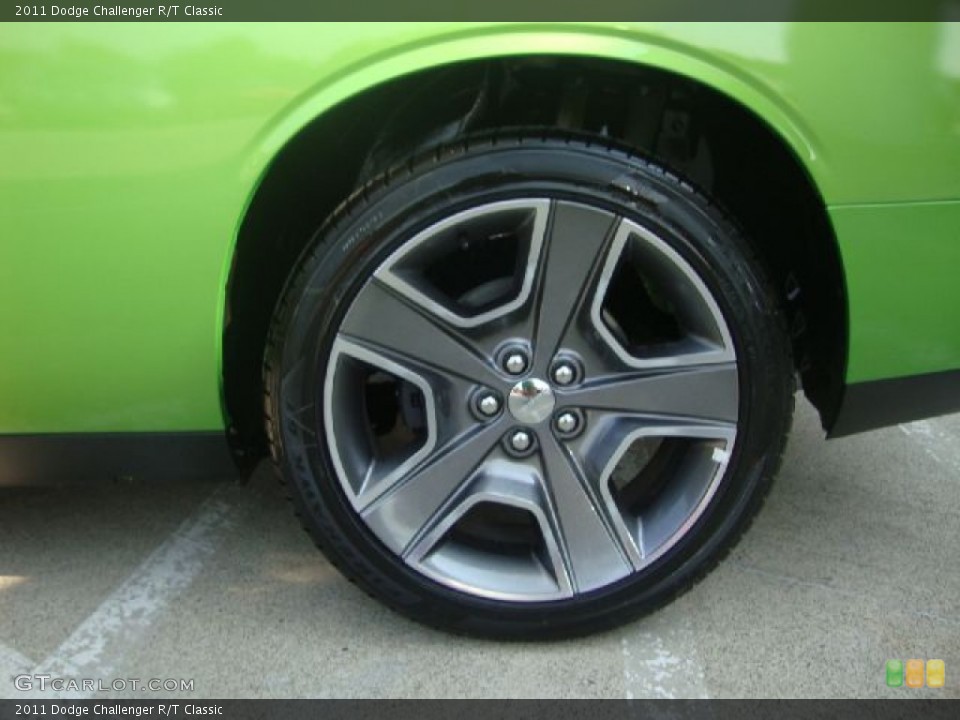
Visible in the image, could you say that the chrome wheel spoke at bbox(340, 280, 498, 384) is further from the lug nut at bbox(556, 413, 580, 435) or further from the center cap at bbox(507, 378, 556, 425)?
the lug nut at bbox(556, 413, 580, 435)

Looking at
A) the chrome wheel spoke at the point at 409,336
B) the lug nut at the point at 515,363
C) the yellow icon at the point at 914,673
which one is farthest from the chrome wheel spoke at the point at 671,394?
the yellow icon at the point at 914,673

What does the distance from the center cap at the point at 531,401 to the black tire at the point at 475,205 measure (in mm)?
371

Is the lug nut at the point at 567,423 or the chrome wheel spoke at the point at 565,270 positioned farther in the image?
the lug nut at the point at 567,423

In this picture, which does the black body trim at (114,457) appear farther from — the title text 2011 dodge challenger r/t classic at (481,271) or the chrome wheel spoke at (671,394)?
the chrome wheel spoke at (671,394)

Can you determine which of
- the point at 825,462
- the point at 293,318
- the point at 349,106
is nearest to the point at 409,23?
the point at 349,106

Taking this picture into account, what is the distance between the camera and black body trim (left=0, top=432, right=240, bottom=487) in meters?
1.90

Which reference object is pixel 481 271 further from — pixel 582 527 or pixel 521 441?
pixel 582 527

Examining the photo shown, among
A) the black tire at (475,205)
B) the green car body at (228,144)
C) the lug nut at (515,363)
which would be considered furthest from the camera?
the lug nut at (515,363)

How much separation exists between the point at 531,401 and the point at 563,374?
0.08 meters

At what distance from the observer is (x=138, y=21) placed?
5.19 feet

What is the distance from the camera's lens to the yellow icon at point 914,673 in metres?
1.94

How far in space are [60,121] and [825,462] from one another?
2252 millimetres

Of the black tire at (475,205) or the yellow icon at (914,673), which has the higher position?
the black tire at (475,205)

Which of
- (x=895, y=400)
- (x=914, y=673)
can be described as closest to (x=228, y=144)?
(x=895, y=400)
